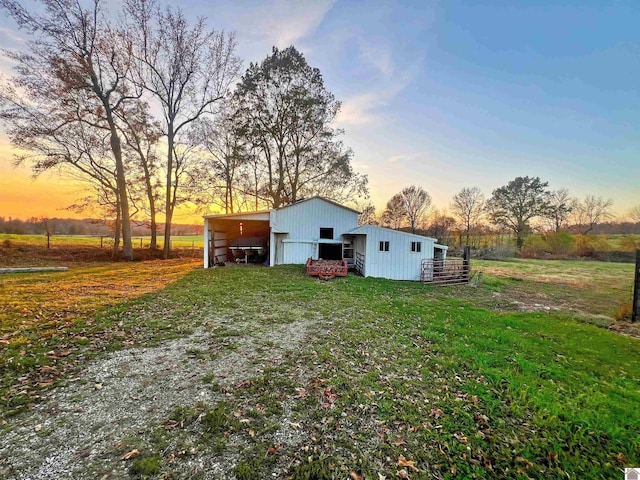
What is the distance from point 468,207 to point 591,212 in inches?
727

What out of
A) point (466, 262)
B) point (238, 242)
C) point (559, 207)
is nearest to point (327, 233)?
point (238, 242)

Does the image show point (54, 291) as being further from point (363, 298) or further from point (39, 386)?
point (363, 298)

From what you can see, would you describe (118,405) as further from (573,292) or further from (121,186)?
(573,292)

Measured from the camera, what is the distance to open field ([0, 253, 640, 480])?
259 cm

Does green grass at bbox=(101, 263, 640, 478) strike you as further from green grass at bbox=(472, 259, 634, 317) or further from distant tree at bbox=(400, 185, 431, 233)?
distant tree at bbox=(400, 185, 431, 233)

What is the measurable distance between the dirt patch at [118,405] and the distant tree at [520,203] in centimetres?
3894

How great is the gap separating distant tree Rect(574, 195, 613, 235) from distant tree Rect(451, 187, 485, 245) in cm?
1493

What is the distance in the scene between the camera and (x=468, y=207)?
36844 millimetres

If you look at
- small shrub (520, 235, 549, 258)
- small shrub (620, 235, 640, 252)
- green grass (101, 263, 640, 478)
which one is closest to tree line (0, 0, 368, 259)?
green grass (101, 263, 640, 478)

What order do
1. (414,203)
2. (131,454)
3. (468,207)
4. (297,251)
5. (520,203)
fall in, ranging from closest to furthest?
(131,454) < (297,251) < (520,203) < (414,203) < (468,207)

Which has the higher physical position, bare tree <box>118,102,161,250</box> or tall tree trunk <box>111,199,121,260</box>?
bare tree <box>118,102,161,250</box>

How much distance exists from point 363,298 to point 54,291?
1012cm

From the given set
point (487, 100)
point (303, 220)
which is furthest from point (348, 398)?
point (487, 100)

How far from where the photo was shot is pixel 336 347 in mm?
5246
